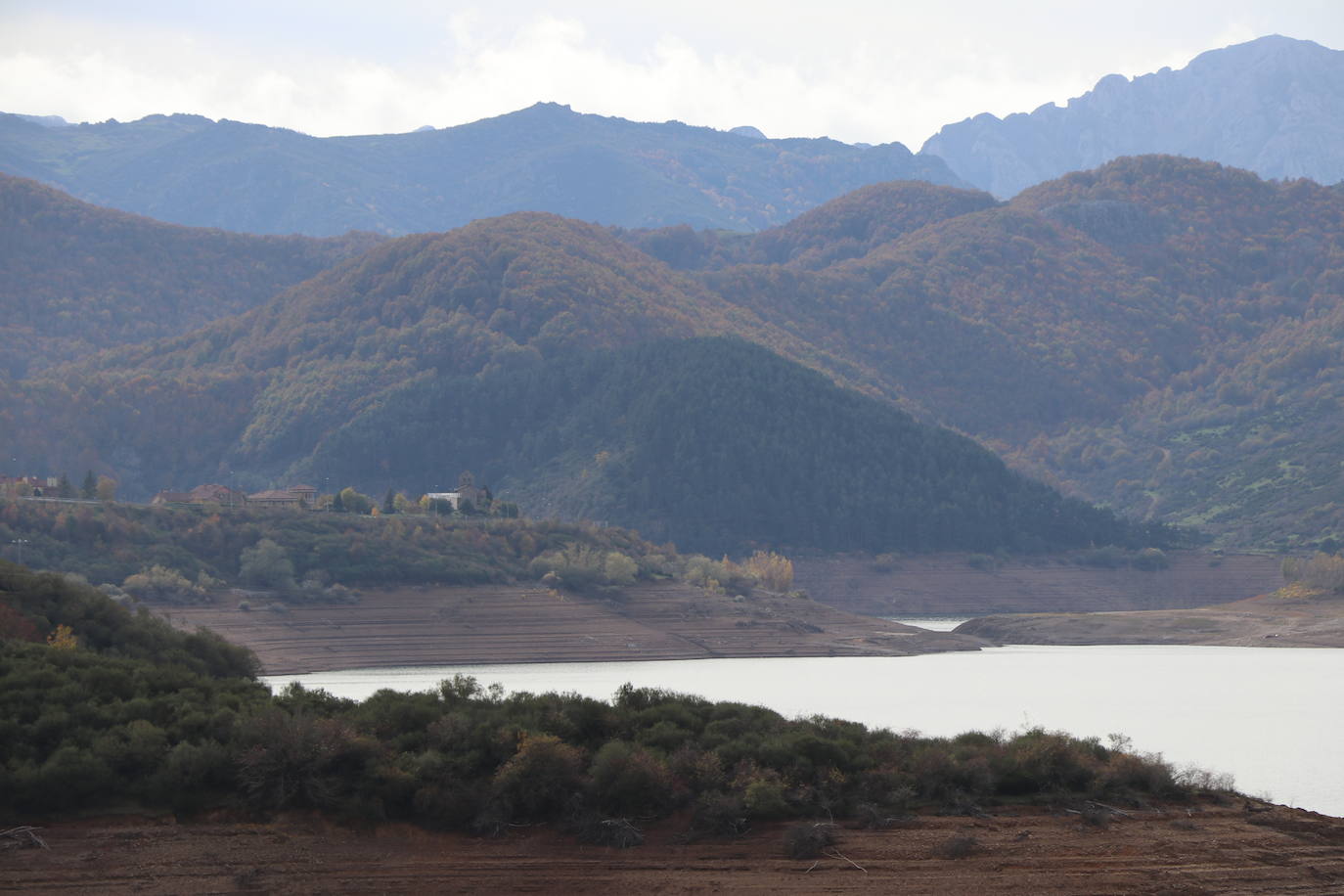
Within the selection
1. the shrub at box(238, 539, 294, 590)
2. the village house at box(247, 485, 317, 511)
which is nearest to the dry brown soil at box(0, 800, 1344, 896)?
the shrub at box(238, 539, 294, 590)

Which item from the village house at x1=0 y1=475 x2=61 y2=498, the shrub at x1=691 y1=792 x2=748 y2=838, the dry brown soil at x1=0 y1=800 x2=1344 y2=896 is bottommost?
the dry brown soil at x1=0 y1=800 x2=1344 y2=896

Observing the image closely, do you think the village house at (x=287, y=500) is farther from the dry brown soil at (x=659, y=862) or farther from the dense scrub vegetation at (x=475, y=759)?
the dry brown soil at (x=659, y=862)

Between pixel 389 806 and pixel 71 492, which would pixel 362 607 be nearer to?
pixel 71 492

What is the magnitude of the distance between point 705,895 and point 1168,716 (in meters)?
61.9

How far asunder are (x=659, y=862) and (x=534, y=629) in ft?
317

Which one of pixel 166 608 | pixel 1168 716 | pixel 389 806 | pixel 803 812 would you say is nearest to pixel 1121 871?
pixel 803 812

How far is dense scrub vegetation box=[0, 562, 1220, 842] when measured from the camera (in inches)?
1420

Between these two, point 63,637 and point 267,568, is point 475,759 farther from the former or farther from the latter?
point 267,568

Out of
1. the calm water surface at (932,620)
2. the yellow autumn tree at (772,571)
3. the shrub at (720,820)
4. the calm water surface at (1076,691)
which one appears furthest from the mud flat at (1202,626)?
the shrub at (720,820)

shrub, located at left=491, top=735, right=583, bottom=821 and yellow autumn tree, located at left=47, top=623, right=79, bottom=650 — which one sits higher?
yellow autumn tree, located at left=47, top=623, right=79, bottom=650

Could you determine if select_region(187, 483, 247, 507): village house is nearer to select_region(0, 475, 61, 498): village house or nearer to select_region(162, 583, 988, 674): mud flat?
select_region(0, 475, 61, 498): village house

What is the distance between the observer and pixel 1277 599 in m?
168

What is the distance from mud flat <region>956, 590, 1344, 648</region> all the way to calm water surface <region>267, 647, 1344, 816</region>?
437 cm

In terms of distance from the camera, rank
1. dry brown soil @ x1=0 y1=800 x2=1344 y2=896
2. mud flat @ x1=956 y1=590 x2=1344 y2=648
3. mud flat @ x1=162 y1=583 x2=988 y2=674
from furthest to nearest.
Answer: mud flat @ x1=956 y1=590 x2=1344 y2=648, mud flat @ x1=162 y1=583 x2=988 y2=674, dry brown soil @ x1=0 y1=800 x2=1344 y2=896
